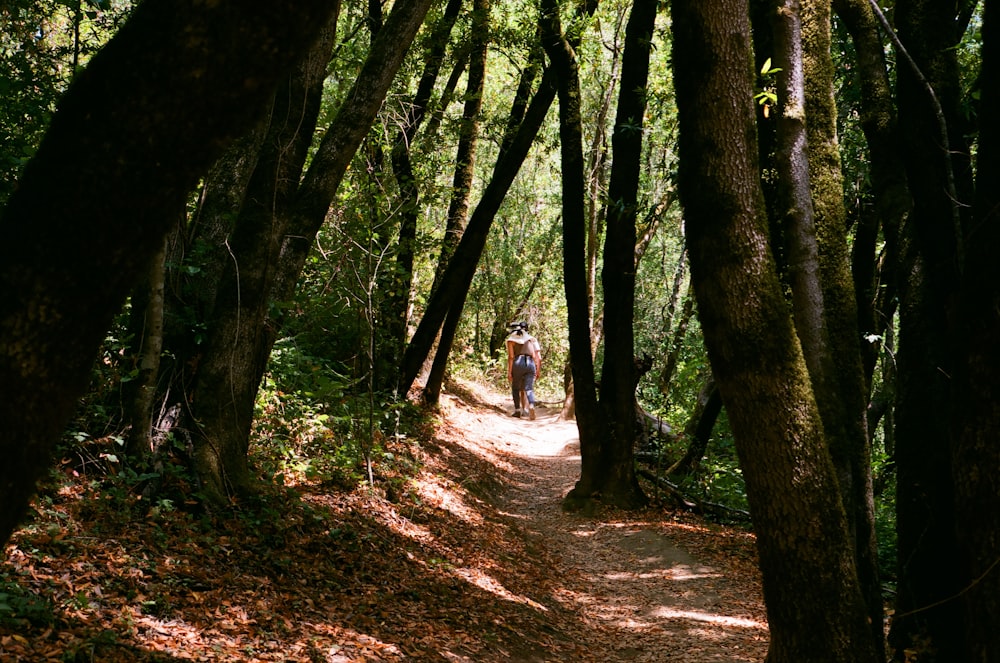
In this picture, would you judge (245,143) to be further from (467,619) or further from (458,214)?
(458,214)

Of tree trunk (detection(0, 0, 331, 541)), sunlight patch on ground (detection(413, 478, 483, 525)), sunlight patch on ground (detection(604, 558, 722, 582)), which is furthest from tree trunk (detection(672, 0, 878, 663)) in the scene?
sunlight patch on ground (detection(413, 478, 483, 525))

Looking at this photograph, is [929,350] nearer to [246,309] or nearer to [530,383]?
[246,309]

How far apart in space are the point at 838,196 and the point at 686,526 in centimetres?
576

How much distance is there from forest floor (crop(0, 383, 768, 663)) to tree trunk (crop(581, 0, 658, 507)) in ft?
2.12

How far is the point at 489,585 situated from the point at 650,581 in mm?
1900

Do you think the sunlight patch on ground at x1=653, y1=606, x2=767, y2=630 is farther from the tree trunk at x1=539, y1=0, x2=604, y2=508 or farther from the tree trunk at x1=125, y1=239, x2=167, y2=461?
the tree trunk at x1=125, y1=239, x2=167, y2=461

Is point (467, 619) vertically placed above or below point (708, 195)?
below

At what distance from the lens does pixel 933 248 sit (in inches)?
151

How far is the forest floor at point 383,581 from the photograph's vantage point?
3.90 meters

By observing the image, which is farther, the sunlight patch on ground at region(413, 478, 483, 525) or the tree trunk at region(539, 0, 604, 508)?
the tree trunk at region(539, 0, 604, 508)

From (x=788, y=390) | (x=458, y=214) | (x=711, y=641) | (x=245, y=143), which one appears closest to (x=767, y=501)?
(x=788, y=390)

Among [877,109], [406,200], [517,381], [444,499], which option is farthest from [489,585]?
[517,381]

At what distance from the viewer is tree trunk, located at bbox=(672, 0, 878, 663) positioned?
3492 millimetres

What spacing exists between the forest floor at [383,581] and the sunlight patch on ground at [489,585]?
0.03 metres
